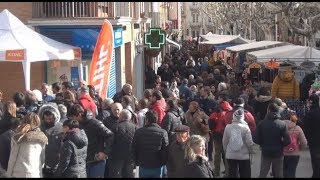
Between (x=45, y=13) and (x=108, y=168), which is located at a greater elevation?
(x=45, y=13)

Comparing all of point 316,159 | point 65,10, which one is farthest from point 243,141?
point 65,10

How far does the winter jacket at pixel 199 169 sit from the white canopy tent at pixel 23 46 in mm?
7048

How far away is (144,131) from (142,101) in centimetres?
276

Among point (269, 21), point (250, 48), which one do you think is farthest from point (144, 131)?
point (269, 21)

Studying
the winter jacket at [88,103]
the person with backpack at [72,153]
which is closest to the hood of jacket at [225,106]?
the winter jacket at [88,103]

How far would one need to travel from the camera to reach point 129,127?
30.8ft

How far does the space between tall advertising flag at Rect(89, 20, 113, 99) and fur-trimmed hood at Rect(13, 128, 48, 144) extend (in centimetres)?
593

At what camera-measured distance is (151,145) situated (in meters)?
8.80

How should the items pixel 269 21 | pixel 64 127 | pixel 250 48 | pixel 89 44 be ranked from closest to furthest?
pixel 64 127, pixel 89 44, pixel 250 48, pixel 269 21

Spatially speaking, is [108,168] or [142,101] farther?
[142,101]

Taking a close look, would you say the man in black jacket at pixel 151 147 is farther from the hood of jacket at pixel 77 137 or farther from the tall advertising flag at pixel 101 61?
the tall advertising flag at pixel 101 61

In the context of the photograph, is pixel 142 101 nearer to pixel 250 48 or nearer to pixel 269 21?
pixel 250 48

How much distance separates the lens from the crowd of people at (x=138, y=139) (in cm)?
789

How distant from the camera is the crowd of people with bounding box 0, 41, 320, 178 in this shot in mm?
7895
